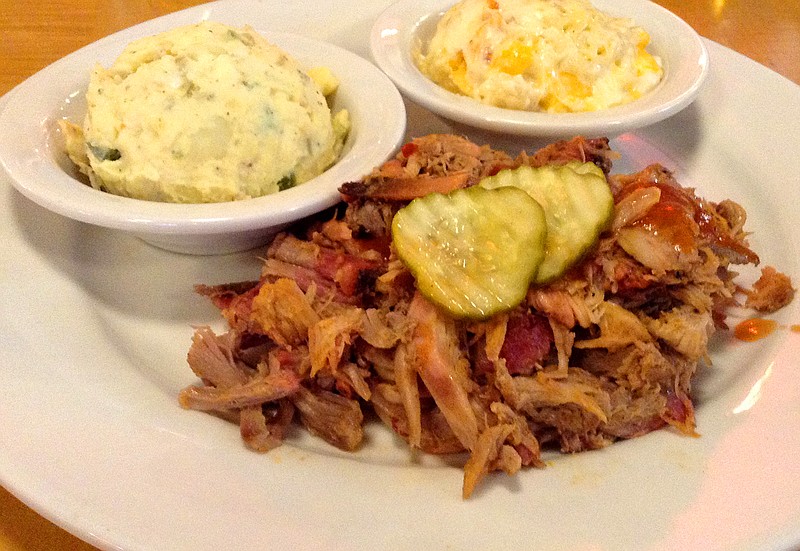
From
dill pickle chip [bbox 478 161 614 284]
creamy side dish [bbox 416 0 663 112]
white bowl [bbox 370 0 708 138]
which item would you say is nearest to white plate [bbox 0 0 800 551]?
dill pickle chip [bbox 478 161 614 284]

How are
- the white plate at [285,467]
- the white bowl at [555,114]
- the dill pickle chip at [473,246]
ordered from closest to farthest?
the white plate at [285,467] < the dill pickle chip at [473,246] < the white bowl at [555,114]

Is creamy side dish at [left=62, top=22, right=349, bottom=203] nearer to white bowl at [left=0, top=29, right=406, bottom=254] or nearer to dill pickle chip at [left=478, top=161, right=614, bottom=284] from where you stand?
white bowl at [left=0, top=29, right=406, bottom=254]

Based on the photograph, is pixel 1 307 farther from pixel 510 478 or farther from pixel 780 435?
pixel 780 435

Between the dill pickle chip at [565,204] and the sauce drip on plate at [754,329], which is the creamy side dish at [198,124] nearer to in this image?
the dill pickle chip at [565,204]

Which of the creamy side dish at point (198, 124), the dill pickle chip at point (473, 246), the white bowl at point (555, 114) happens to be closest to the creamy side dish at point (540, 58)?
the white bowl at point (555, 114)

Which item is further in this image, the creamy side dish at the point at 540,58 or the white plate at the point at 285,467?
the creamy side dish at the point at 540,58

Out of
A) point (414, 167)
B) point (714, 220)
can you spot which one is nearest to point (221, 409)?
point (414, 167)
